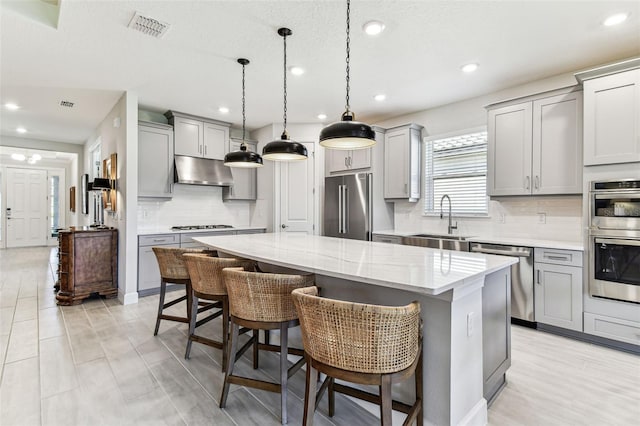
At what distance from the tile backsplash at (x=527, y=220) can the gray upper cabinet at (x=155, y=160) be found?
13.0ft

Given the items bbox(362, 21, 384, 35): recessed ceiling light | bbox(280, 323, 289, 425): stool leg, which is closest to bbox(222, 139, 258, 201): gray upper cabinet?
bbox(362, 21, 384, 35): recessed ceiling light

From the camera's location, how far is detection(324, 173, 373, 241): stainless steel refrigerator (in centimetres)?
467

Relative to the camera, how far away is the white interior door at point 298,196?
5.45m

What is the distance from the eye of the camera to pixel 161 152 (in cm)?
477

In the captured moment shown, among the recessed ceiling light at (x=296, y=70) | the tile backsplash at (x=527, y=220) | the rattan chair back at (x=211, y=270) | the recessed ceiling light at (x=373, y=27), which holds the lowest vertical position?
the rattan chair back at (x=211, y=270)

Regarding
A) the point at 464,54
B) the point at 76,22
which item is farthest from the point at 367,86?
the point at 76,22

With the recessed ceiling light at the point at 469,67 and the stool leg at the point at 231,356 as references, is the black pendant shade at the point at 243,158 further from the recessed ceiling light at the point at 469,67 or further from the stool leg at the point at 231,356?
the recessed ceiling light at the point at 469,67

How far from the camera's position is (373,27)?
8.54 ft

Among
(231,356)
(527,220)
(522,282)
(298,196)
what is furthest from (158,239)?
(527,220)

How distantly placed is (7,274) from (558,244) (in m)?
8.25

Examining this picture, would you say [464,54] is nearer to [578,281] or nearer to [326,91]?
[326,91]

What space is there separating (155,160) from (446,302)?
453 centimetres

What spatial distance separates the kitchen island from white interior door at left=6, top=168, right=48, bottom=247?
34.2 feet

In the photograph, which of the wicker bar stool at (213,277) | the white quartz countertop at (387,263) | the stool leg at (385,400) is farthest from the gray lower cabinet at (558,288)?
the wicker bar stool at (213,277)
